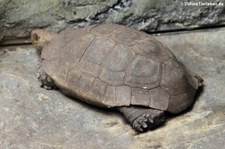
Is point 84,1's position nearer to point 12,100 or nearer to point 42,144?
point 12,100

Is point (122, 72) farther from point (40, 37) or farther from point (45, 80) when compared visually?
point (40, 37)

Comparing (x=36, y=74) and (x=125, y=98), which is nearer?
(x=125, y=98)

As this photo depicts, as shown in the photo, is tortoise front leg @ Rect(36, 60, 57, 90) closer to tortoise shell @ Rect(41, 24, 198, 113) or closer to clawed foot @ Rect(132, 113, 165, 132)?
tortoise shell @ Rect(41, 24, 198, 113)

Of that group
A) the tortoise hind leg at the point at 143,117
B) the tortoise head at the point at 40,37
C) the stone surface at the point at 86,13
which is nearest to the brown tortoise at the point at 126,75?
the tortoise hind leg at the point at 143,117

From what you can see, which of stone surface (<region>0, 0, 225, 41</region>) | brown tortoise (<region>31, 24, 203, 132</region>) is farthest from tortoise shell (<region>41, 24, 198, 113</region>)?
stone surface (<region>0, 0, 225, 41</region>)

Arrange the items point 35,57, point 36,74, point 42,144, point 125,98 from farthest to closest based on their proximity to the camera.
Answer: point 35,57 → point 36,74 → point 125,98 → point 42,144

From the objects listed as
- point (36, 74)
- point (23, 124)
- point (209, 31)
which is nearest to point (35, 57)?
point (36, 74)
